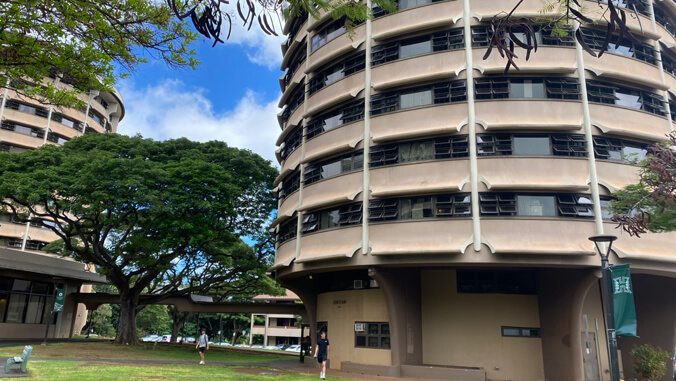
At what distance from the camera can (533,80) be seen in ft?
72.1

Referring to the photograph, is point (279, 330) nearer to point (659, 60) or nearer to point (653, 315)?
point (653, 315)

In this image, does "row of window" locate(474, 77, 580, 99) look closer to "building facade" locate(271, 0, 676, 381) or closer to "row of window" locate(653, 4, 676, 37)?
"building facade" locate(271, 0, 676, 381)

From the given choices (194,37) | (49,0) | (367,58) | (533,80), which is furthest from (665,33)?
(49,0)

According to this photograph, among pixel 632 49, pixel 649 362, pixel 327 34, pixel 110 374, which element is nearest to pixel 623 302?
pixel 649 362

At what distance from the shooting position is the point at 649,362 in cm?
1983

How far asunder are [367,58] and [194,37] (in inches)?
654

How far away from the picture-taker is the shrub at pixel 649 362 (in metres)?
19.8

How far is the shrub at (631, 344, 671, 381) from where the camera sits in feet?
64.8

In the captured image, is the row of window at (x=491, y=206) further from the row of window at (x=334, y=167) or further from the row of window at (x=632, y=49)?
the row of window at (x=632, y=49)

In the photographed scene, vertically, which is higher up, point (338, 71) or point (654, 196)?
point (338, 71)

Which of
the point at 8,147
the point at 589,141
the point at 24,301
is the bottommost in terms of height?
the point at 24,301

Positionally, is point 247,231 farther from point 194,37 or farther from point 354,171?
point 194,37

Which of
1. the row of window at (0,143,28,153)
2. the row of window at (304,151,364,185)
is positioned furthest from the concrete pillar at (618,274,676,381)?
the row of window at (0,143,28,153)

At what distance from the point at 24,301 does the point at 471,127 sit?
35.8m
